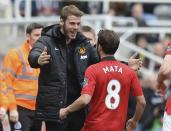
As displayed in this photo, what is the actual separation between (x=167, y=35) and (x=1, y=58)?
3888 mm

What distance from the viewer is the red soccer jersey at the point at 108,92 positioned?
8.98 meters

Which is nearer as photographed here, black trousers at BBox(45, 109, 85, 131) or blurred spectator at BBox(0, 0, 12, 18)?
black trousers at BBox(45, 109, 85, 131)

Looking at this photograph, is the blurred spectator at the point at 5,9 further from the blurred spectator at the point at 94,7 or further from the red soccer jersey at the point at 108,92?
the red soccer jersey at the point at 108,92

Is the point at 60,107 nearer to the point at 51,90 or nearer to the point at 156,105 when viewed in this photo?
the point at 51,90

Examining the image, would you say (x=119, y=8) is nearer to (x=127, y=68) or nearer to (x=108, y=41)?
(x=127, y=68)

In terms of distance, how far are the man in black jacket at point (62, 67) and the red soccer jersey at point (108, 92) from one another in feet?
2.15

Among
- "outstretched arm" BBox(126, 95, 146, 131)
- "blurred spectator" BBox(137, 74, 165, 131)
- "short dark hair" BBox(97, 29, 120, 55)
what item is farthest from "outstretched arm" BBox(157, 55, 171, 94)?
"blurred spectator" BBox(137, 74, 165, 131)

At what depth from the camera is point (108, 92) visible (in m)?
9.05

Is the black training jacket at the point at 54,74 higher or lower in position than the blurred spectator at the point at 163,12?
higher

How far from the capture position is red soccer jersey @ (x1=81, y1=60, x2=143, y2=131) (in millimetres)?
8984

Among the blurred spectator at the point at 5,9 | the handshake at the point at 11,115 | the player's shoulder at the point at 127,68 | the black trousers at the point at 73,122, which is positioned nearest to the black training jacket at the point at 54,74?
the black trousers at the point at 73,122

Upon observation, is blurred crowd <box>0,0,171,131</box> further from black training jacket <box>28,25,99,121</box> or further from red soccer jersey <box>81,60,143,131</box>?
red soccer jersey <box>81,60,143,131</box>

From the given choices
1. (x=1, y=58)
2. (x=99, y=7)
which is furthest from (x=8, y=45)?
(x=99, y=7)

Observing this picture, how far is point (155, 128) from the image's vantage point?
16.2 m
